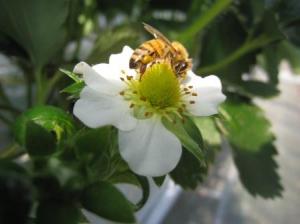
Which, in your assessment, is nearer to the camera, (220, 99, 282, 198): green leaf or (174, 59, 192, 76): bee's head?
(174, 59, 192, 76): bee's head

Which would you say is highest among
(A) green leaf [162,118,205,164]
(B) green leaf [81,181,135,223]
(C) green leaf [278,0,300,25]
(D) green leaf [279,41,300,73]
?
(B) green leaf [81,181,135,223]

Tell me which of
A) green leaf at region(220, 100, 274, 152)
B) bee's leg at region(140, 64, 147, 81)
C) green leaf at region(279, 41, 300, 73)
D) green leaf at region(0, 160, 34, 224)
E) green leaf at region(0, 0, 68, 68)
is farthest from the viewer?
green leaf at region(279, 41, 300, 73)

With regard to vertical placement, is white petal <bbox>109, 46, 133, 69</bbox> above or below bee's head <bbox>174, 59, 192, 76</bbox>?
above

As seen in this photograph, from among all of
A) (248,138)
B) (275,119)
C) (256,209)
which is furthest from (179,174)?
(275,119)

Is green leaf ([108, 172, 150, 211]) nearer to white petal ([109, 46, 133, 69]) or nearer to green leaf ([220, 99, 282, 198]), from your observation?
white petal ([109, 46, 133, 69])

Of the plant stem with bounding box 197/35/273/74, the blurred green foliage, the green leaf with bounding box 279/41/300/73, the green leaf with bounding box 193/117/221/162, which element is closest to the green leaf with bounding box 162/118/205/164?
the blurred green foliage
